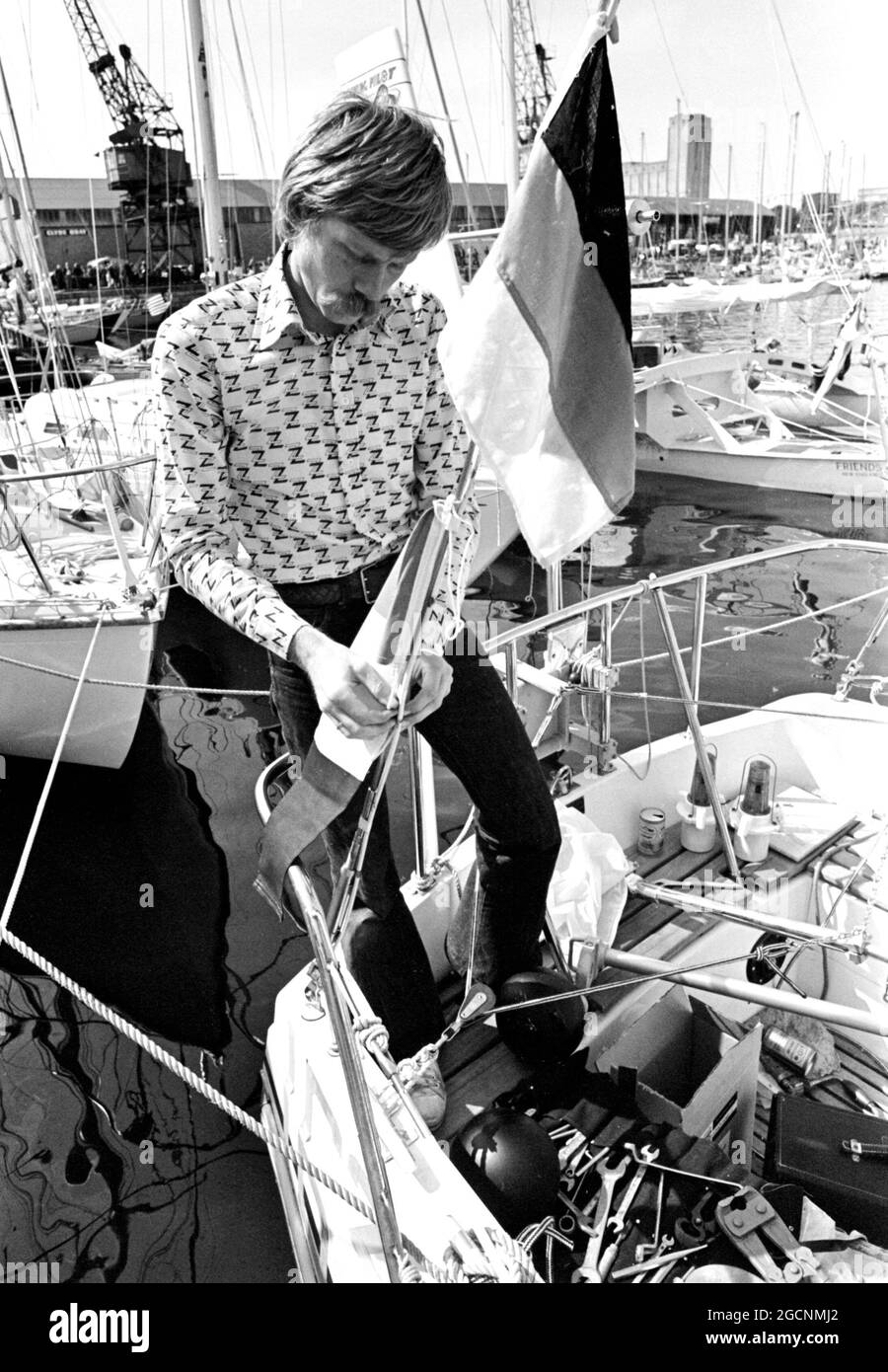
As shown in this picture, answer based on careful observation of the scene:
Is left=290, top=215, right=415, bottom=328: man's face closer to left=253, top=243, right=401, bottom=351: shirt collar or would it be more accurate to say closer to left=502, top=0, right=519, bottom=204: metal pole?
left=253, top=243, right=401, bottom=351: shirt collar

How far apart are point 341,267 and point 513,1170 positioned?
1.55m

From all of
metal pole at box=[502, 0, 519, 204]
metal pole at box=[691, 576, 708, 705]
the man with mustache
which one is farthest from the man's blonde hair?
metal pole at box=[502, 0, 519, 204]

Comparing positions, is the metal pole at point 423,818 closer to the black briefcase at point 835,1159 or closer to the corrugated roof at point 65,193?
the black briefcase at point 835,1159

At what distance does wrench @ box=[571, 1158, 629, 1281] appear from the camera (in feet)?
5.43

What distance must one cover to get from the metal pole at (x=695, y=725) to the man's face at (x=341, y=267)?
138cm

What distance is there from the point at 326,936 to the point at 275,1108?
2.86ft

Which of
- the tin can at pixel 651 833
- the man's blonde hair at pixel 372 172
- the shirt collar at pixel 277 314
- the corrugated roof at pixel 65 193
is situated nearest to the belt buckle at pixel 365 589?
the shirt collar at pixel 277 314

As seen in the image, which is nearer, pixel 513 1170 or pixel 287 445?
pixel 287 445

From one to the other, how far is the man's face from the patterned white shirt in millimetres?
54

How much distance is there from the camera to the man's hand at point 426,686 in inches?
52.3

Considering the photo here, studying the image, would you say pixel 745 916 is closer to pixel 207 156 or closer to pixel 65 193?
pixel 207 156

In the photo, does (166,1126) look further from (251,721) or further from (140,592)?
(251,721)

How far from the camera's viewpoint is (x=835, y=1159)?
1.94 metres

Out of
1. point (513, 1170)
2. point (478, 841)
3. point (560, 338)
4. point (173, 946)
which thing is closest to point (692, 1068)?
point (513, 1170)
